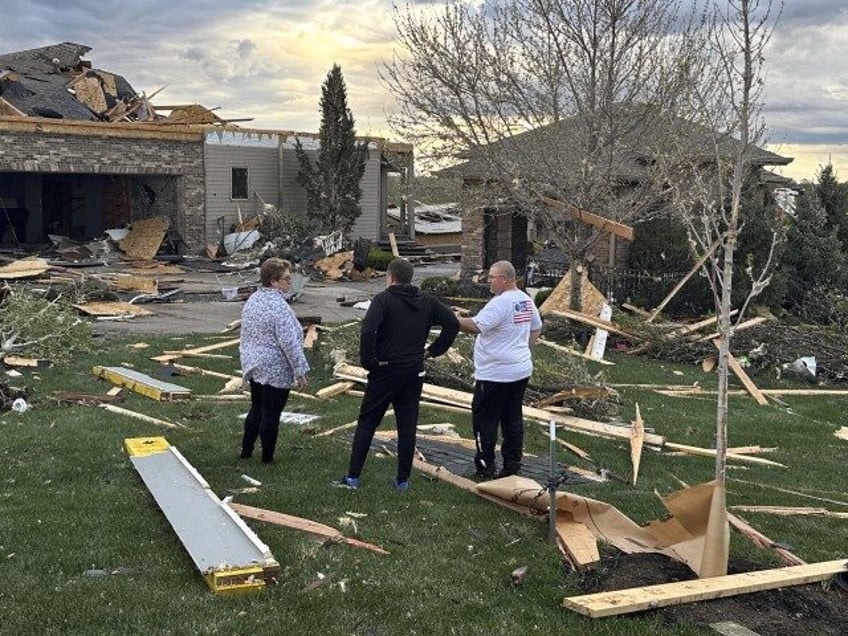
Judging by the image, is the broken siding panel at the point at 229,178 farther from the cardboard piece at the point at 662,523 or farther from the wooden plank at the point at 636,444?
the cardboard piece at the point at 662,523

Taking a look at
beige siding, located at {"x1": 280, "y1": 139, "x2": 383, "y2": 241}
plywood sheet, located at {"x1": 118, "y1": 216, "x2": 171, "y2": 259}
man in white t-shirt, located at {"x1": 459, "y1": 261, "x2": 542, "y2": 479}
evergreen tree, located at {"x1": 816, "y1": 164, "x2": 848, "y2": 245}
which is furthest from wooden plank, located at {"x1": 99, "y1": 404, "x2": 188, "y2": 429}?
beige siding, located at {"x1": 280, "y1": 139, "x2": 383, "y2": 241}

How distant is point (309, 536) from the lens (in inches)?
226

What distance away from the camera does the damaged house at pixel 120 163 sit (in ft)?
98.0

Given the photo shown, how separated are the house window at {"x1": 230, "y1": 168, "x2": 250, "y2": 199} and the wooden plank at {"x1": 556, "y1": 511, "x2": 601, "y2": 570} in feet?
96.8

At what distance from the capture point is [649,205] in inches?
688

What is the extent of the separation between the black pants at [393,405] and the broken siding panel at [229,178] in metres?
27.3

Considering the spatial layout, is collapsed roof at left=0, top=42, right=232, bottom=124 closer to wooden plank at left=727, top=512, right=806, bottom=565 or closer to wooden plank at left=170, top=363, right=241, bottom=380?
wooden plank at left=170, top=363, right=241, bottom=380

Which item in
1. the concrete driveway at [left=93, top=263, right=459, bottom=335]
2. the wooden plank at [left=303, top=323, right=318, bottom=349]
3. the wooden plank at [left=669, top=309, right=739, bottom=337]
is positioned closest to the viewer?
the wooden plank at [left=303, top=323, right=318, bottom=349]

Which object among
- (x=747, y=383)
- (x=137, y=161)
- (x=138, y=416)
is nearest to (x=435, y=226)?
(x=137, y=161)

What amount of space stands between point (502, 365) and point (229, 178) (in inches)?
1106

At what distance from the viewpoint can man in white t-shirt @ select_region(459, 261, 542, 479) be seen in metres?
7.07

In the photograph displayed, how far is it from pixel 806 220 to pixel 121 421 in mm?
17895

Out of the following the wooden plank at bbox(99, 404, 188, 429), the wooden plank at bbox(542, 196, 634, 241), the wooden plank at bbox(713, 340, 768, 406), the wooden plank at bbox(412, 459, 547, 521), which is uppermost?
the wooden plank at bbox(542, 196, 634, 241)

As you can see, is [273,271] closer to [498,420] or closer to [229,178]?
[498,420]
